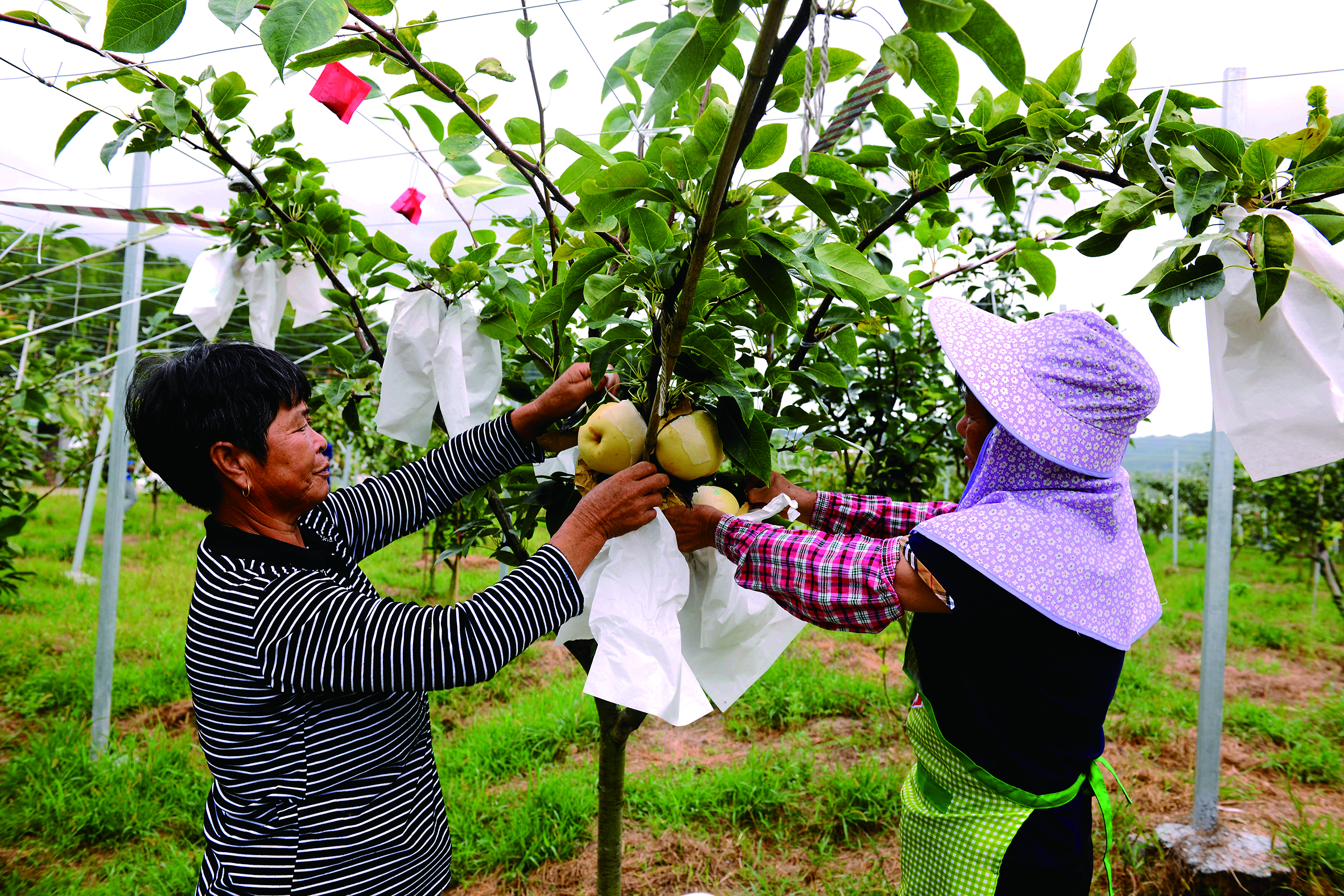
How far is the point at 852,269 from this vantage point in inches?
32.8

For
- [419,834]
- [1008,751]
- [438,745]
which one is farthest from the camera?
[438,745]

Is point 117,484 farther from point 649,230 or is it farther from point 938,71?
point 938,71

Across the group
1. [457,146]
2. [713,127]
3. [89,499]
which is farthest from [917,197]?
[89,499]

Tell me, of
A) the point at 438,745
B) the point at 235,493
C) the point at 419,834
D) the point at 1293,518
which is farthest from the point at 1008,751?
the point at 1293,518

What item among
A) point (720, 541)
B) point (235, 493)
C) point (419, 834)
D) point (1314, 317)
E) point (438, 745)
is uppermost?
point (1314, 317)

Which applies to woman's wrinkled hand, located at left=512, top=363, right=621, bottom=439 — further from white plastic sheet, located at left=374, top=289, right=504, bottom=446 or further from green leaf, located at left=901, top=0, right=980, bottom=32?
green leaf, located at left=901, top=0, right=980, bottom=32

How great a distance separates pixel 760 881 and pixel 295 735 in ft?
5.55

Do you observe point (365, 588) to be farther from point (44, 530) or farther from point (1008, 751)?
point (44, 530)

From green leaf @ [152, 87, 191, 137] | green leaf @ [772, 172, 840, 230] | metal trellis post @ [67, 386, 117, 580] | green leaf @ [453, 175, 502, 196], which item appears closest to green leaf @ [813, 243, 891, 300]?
green leaf @ [772, 172, 840, 230]

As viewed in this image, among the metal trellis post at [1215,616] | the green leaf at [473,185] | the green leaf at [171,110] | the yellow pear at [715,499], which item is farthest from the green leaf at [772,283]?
the metal trellis post at [1215,616]

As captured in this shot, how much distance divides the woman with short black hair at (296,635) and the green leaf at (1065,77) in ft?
2.34

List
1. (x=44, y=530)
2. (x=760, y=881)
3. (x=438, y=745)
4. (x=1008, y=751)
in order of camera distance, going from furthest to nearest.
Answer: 1. (x=44, y=530)
2. (x=438, y=745)
3. (x=760, y=881)
4. (x=1008, y=751)

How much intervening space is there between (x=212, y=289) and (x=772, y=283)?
136 centimetres

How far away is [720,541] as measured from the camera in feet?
3.61
